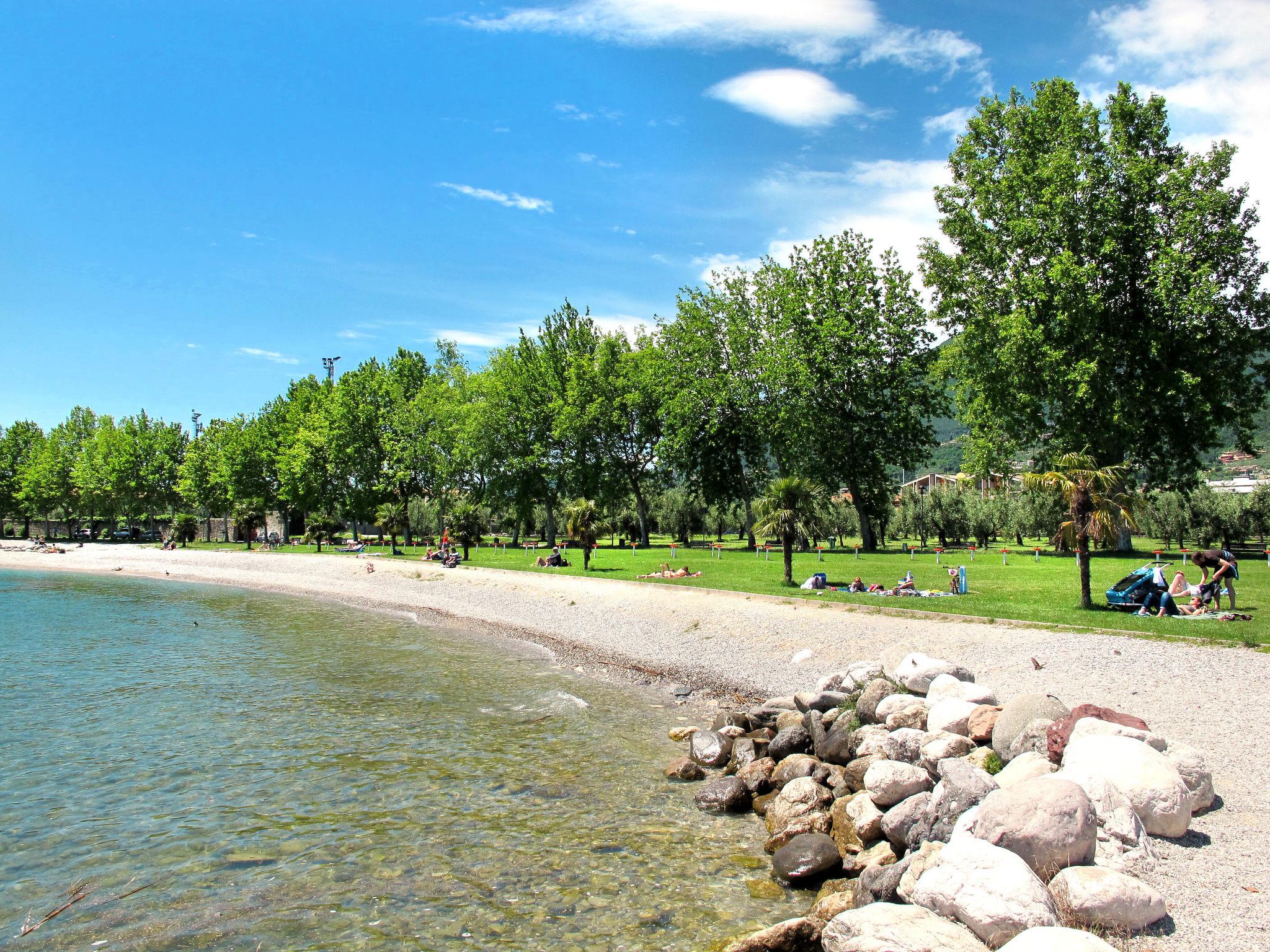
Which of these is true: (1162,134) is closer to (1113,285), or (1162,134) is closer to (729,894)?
(1113,285)

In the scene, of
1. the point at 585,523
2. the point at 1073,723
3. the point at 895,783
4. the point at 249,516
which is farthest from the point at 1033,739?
the point at 249,516

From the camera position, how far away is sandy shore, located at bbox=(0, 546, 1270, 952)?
20.1 feet

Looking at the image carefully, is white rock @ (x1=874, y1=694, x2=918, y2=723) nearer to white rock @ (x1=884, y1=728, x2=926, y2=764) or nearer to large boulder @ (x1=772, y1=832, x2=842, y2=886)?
white rock @ (x1=884, y1=728, x2=926, y2=764)

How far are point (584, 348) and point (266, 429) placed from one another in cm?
3744

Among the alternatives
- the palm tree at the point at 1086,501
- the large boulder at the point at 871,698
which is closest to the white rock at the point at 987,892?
the large boulder at the point at 871,698

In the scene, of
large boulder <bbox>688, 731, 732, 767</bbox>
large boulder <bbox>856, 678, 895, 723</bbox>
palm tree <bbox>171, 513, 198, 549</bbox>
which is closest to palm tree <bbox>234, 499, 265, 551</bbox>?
palm tree <bbox>171, 513, 198, 549</bbox>

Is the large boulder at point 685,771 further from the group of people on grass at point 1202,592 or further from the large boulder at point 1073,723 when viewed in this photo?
the group of people on grass at point 1202,592

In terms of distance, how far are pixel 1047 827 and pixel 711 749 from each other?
230 inches

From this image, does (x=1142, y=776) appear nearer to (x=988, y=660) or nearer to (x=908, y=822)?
(x=908, y=822)

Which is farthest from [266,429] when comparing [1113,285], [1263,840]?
[1263,840]

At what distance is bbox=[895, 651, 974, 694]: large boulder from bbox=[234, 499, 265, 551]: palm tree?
68.6 m

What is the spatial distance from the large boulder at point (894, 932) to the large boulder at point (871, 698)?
5189 mm

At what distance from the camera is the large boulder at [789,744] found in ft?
36.7

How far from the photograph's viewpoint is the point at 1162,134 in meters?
34.8
